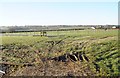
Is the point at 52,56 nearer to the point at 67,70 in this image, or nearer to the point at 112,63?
the point at 67,70

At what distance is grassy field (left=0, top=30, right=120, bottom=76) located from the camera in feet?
26.7

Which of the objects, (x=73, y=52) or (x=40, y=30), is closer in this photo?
(x=73, y=52)

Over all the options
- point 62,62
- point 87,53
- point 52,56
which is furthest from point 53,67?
point 87,53

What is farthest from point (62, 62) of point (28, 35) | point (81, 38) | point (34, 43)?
point (28, 35)

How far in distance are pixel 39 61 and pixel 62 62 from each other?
3.43 ft

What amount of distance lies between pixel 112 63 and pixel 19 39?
19.4ft

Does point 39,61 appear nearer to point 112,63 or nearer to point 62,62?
point 62,62

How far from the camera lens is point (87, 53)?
32.1ft

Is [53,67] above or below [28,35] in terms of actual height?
below

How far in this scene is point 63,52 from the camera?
10055 millimetres

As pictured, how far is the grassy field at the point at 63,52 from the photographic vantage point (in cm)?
815

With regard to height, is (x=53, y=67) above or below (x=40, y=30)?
below

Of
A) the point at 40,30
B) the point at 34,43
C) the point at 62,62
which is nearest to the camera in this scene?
the point at 62,62

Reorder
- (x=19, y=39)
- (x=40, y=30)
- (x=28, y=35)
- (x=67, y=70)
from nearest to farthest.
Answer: (x=67, y=70), (x=19, y=39), (x=28, y=35), (x=40, y=30)
